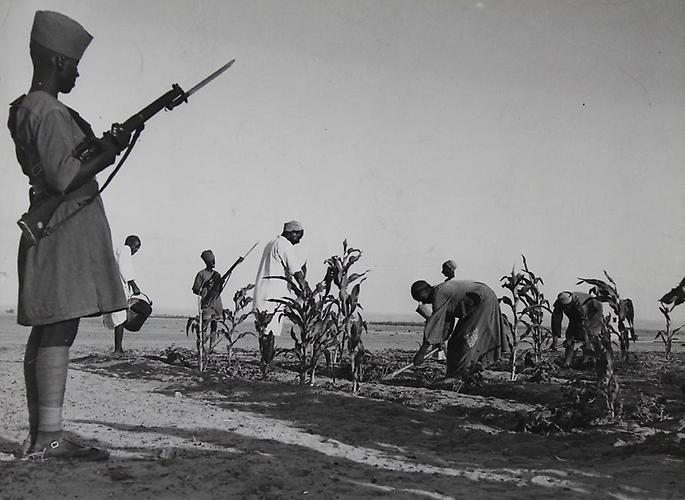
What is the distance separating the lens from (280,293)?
22.7 feet

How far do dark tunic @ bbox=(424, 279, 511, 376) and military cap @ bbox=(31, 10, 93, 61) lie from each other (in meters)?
4.60

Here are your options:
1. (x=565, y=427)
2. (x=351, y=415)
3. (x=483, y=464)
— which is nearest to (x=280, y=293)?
(x=351, y=415)

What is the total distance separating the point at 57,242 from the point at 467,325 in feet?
15.6

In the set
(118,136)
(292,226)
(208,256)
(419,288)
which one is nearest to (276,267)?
(292,226)

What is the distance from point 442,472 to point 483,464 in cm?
32

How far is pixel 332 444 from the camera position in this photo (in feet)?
12.1

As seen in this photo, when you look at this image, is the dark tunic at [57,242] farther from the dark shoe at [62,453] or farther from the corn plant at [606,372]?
the corn plant at [606,372]

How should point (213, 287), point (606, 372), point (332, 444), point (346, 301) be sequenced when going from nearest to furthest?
point (332, 444)
point (606, 372)
point (346, 301)
point (213, 287)

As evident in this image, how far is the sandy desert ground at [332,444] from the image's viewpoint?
8.73 feet

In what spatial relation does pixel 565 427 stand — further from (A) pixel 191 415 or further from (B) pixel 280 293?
(B) pixel 280 293

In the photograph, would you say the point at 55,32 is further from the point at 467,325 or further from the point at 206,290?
the point at 206,290

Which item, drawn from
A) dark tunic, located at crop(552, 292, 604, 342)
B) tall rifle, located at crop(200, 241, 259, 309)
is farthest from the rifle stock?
dark tunic, located at crop(552, 292, 604, 342)

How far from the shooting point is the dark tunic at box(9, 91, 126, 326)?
2.78 m

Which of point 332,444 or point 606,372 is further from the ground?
point 606,372
